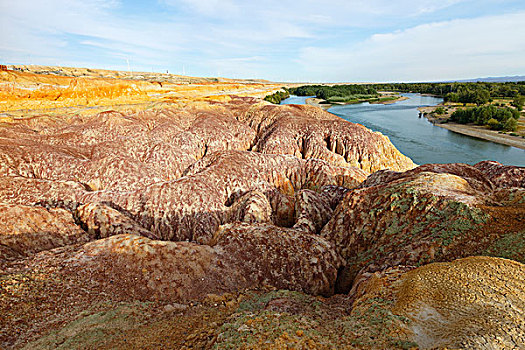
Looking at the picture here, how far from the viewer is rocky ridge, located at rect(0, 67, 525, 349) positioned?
3.38 metres

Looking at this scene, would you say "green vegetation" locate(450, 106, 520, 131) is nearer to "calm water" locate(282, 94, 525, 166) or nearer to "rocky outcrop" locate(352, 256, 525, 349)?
"calm water" locate(282, 94, 525, 166)

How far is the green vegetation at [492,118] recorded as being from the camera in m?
53.4

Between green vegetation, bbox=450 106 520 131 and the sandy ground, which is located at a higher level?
green vegetation, bbox=450 106 520 131

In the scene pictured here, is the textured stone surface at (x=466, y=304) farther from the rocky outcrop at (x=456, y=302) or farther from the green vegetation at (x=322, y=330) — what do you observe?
the green vegetation at (x=322, y=330)

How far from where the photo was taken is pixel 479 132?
54406mm

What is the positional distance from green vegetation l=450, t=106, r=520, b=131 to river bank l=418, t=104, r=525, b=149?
1.43 m

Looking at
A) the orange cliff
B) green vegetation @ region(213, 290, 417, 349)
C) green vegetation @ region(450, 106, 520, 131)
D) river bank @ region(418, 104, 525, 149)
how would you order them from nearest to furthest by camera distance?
1. green vegetation @ region(213, 290, 417, 349)
2. the orange cliff
3. river bank @ region(418, 104, 525, 149)
4. green vegetation @ region(450, 106, 520, 131)

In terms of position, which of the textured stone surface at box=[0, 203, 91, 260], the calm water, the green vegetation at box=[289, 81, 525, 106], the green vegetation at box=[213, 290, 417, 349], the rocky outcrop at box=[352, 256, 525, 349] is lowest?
the calm water

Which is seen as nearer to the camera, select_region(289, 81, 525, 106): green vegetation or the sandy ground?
the sandy ground

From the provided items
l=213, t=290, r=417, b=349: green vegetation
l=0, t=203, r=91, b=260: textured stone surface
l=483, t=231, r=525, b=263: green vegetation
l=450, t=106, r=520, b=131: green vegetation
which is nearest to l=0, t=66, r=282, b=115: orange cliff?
l=0, t=203, r=91, b=260: textured stone surface

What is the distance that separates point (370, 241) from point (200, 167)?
8.97 m

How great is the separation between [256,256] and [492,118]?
74835 mm

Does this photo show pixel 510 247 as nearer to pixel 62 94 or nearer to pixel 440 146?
pixel 440 146

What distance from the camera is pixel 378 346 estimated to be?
2.95 metres
